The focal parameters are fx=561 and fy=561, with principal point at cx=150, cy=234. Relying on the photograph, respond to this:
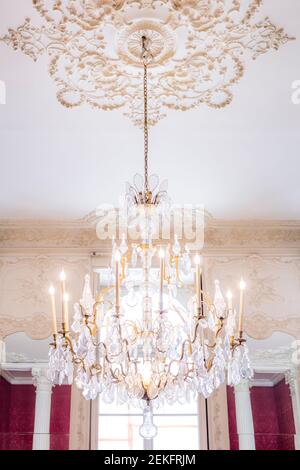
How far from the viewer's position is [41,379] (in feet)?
16.4

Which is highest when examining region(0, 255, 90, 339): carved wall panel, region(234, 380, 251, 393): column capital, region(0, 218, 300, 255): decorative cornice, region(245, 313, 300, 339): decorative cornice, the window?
region(0, 218, 300, 255): decorative cornice

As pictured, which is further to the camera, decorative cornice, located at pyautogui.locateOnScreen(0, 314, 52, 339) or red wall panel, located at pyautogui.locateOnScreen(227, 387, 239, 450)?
decorative cornice, located at pyautogui.locateOnScreen(0, 314, 52, 339)

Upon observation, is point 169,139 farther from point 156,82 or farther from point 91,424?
point 91,424

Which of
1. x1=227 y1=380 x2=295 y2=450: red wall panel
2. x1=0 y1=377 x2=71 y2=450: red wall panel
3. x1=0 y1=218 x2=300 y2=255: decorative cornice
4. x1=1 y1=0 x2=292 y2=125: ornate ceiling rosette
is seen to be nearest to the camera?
→ x1=1 y1=0 x2=292 y2=125: ornate ceiling rosette

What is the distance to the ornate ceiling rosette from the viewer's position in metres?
3.11

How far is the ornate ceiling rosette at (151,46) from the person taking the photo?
10.2 feet

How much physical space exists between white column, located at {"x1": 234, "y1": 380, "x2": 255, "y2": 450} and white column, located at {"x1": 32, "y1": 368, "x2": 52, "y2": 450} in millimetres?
1652

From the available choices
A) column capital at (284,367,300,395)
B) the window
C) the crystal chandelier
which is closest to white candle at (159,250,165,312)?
the crystal chandelier

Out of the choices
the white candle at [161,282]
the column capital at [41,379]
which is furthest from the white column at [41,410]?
the white candle at [161,282]

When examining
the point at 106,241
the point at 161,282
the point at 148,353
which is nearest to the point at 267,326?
the point at 106,241

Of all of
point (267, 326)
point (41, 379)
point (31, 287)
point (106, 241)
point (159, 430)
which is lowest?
point (159, 430)

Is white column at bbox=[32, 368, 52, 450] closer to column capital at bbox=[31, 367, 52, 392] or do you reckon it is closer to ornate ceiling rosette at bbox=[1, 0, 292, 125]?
column capital at bbox=[31, 367, 52, 392]

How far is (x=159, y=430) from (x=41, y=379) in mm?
1194

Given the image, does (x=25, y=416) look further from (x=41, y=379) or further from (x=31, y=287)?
(x=31, y=287)
